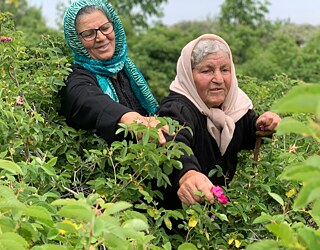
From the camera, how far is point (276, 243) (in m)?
1.38

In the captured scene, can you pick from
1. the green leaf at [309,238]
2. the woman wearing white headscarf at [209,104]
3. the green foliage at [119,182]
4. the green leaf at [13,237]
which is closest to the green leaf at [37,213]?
the green foliage at [119,182]

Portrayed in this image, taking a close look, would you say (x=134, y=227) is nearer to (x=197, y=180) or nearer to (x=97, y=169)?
(x=197, y=180)

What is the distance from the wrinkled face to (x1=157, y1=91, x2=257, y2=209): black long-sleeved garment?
78 millimetres

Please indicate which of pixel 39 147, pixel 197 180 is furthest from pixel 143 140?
pixel 39 147

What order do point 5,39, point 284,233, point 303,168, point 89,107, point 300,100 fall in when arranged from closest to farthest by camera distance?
point 300,100, point 303,168, point 284,233, point 89,107, point 5,39

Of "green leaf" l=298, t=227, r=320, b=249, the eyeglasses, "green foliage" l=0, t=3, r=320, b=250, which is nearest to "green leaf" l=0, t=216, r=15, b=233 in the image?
"green foliage" l=0, t=3, r=320, b=250

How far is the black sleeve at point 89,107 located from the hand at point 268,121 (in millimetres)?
572

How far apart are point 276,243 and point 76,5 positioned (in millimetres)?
2185

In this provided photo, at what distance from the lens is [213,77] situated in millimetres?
3064

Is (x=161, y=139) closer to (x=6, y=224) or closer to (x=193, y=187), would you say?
(x=193, y=187)

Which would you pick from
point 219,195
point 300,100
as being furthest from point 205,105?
point 300,100

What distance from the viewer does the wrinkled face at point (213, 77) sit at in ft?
10.0

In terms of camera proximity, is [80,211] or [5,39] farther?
[5,39]

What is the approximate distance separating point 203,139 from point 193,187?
20.5 inches
